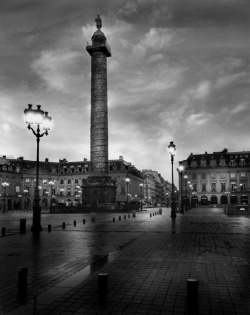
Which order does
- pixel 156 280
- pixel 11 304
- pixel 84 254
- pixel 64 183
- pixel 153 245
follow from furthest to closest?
pixel 64 183 → pixel 153 245 → pixel 84 254 → pixel 156 280 → pixel 11 304

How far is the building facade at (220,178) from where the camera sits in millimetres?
113938

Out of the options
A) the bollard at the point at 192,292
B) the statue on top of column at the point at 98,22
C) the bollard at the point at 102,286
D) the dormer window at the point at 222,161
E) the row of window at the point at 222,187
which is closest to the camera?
the bollard at the point at 192,292

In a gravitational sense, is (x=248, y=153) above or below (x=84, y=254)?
above

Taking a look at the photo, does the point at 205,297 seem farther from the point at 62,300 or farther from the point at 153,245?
the point at 153,245

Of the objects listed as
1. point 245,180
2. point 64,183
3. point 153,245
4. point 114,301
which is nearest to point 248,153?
point 245,180

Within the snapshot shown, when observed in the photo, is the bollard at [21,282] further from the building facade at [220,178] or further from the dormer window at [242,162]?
the dormer window at [242,162]

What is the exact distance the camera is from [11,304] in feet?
20.9

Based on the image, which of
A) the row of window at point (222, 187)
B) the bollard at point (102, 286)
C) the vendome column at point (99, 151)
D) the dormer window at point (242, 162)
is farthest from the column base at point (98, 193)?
the dormer window at point (242, 162)

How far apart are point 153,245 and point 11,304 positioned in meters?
8.30

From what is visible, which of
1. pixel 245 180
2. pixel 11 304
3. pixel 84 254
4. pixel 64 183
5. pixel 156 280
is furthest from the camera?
pixel 64 183

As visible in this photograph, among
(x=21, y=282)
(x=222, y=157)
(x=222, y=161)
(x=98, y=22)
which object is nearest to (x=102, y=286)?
(x=21, y=282)

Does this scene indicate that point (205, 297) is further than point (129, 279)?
No

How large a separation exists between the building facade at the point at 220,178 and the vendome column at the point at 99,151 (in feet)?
190

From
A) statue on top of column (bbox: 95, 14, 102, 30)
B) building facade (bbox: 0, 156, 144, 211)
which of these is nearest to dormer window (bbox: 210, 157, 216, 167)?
building facade (bbox: 0, 156, 144, 211)
